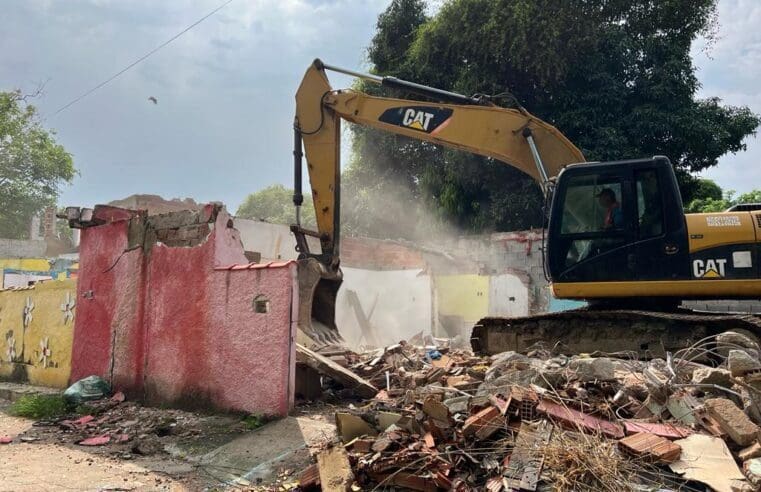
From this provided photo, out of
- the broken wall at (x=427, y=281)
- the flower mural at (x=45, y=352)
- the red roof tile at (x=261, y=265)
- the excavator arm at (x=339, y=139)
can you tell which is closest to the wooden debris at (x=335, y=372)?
the excavator arm at (x=339, y=139)

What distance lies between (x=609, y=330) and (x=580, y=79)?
1375 centimetres

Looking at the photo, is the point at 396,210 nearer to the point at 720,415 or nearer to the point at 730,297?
the point at 730,297

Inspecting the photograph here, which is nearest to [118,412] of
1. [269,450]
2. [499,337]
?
[269,450]

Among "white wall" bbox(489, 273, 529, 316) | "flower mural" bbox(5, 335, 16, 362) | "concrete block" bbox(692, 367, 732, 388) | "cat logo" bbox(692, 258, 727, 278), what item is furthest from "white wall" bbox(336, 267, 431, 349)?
"concrete block" bbox(692, 367, 732, 388)

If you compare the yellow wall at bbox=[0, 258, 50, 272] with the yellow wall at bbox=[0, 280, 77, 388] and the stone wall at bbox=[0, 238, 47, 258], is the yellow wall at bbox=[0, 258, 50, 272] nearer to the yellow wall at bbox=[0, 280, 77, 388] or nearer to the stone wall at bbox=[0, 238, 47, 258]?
the stone wall at bbox=[0, 238, 47, 258]

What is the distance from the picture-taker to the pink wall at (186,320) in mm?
6078

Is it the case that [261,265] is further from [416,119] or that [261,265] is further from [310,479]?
[416,119]

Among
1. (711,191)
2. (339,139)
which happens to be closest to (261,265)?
(339,139)

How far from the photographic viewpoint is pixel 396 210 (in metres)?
23.5

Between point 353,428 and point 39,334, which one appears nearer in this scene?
point 353,428

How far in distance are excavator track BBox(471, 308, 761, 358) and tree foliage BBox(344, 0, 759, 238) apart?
11.1m

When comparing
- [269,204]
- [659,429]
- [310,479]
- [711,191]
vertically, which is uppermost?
[269,204]

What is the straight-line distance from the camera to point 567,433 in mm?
3885

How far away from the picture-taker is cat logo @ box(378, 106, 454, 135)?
833 centimetres
